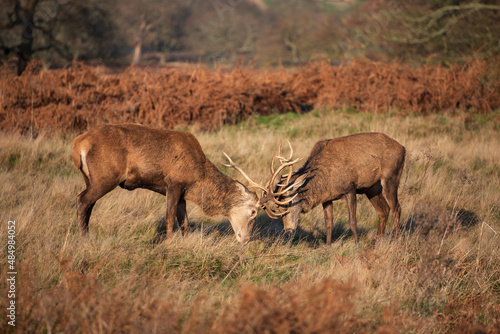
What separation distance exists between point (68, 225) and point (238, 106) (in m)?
7.70

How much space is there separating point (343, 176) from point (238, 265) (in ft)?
6.70

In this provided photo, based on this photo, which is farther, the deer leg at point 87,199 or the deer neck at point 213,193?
the deer neck at point 213,193

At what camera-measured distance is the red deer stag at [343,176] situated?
606 cm

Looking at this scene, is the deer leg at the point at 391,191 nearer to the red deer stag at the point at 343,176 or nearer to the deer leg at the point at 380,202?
the red deer stag at the point at 343,176

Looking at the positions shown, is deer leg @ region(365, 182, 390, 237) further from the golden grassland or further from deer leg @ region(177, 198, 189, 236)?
deer leg @ region(177, 198, 189, 236)

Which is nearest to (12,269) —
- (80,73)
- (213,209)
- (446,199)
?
(213,209)

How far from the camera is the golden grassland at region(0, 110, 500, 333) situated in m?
3.28

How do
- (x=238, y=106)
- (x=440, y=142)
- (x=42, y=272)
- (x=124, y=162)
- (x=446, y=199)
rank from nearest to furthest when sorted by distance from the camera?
(x=42, y=272) → (x=124, y=162) → (x=446, y=199) → (x=440, y=142) → (x=238, y=106)

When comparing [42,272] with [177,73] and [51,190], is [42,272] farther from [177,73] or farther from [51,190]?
[177,73]

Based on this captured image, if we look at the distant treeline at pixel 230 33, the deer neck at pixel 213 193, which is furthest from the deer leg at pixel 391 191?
the distant treeline at pixel 230 33

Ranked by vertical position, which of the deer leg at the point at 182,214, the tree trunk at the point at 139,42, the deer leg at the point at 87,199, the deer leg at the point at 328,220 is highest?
the tree trunk at the point at 139,42

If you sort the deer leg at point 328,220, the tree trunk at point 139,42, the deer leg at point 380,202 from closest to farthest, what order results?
the deer leg at point 328,220
the deer leg at point 380,202
the tree trunk at point 139,42

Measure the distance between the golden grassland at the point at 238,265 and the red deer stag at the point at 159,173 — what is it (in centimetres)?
37

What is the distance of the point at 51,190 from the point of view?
669 centimetres
